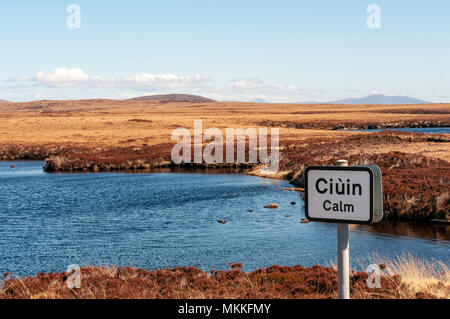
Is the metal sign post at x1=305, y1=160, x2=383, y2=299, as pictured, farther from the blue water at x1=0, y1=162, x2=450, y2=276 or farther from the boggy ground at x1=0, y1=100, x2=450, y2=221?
the boggy ground at x1=0, y1=100, x2=450, y2=221

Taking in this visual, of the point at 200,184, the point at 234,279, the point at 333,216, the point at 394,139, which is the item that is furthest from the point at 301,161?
the point at 333,216

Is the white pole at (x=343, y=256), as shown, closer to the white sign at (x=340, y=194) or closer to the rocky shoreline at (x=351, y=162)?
the white sign at (x=340, y=194)

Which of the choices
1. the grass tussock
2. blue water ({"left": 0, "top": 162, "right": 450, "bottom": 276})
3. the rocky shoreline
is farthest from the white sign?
the rocky shoreline

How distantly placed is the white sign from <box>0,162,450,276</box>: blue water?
14178 millimetres

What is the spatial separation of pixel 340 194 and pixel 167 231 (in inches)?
838

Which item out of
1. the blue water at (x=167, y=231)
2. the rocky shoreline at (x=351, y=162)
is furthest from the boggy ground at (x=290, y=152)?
the blue water at (x=167, y=231)

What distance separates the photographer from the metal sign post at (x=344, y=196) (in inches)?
181

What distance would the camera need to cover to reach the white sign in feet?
15.1

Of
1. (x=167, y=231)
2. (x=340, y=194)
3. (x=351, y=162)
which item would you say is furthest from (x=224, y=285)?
(x=351, y=162)

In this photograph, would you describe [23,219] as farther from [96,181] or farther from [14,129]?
[14,129]

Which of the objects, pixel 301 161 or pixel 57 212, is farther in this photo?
pixel 301 161

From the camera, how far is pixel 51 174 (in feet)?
166

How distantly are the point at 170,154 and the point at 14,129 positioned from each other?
49554 millimetres

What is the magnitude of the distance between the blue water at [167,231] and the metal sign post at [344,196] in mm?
14152
